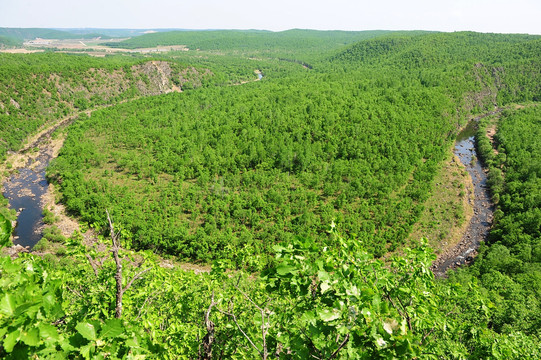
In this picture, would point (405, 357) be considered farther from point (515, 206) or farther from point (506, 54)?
point (506, 54)

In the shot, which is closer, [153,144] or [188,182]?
[188,182]

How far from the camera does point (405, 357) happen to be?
3.29 meters

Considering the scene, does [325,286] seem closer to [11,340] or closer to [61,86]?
[11,340]

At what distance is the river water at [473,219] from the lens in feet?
111

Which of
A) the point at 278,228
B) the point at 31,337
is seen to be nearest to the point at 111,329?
the point at 31,337

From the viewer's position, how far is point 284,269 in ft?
11.6

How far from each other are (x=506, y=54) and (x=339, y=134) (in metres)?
112

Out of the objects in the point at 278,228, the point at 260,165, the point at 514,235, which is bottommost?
the point at 514,235

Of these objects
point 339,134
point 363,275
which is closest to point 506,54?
point 339,134

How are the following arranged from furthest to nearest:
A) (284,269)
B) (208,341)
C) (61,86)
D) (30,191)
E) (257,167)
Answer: (61,86), (257,167), (30,191), (208,341), (284,269)

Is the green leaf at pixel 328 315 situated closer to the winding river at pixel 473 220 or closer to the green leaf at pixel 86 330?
the green leaf at pixel 86 330

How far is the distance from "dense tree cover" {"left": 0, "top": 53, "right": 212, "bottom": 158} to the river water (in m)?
70.5

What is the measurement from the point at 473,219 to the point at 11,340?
4960cm

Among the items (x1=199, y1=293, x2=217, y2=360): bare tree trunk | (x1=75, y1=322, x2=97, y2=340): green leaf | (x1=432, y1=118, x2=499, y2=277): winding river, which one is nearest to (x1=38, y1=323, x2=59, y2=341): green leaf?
(x1=75, y1=322, x2=97, y2=340): green leaf
